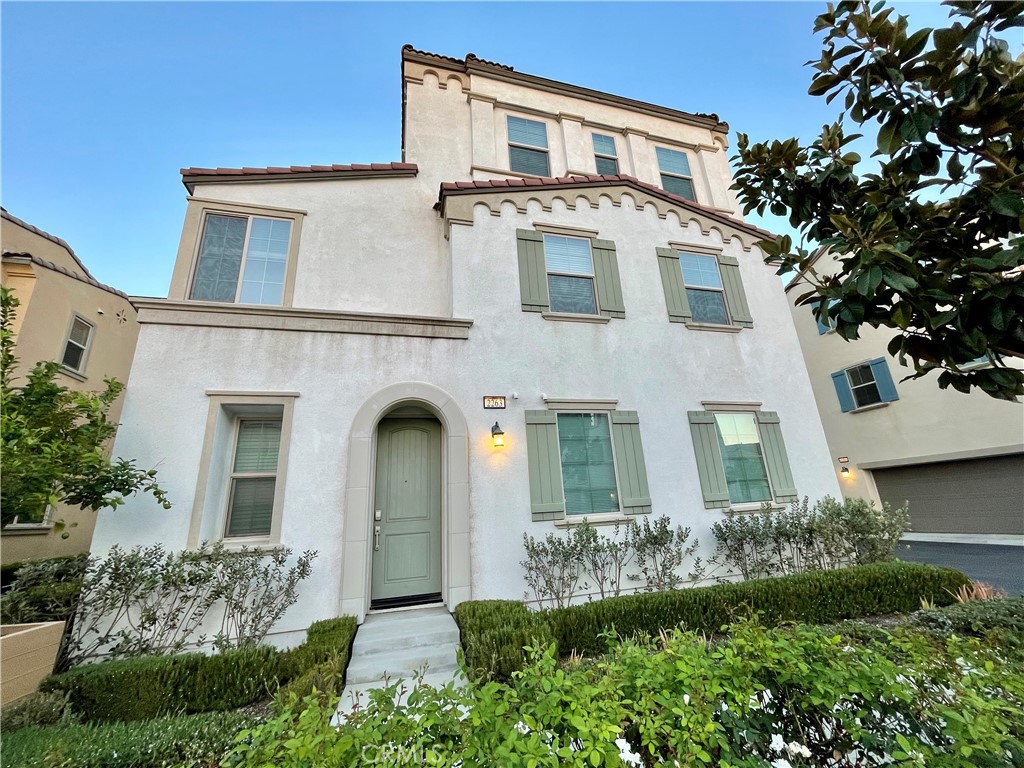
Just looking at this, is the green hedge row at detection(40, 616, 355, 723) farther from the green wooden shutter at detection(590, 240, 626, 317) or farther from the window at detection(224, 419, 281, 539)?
the green wooden shutter at detection(590, 240, 626, 317)

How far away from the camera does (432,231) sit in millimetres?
7367

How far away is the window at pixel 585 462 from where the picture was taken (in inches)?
231

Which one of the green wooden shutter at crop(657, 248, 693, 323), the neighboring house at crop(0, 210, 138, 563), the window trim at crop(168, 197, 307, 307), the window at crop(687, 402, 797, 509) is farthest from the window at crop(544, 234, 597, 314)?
the neighboring house at crop(0, 210, 138, 563)

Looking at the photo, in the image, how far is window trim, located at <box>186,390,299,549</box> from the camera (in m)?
4.87

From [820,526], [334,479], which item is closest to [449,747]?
[334,479]

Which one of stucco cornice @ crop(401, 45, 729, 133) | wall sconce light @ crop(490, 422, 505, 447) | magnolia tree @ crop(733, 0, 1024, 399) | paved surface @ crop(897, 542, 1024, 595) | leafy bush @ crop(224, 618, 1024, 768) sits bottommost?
paved surface @ crop(897, 542, 1024, 595)

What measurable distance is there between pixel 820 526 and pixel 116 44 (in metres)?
13.8

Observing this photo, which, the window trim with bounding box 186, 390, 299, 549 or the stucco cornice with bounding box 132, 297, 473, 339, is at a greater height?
the stucco cornice with bounding box 132, 297, 473, 339

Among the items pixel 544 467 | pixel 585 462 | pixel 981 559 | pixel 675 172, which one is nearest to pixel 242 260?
pixel 544 467

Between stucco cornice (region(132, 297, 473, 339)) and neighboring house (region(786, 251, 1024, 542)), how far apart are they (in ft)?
35.2

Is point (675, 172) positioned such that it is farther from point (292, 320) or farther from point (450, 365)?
point (292, 320)

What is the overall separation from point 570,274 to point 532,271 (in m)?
0.77

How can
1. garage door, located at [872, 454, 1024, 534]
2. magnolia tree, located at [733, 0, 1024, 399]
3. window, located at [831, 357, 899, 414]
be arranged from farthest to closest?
window, located at [831, 357, 899, 414], garage door, located at [872, 454, 1024, 534], magnolia tree, located at [733, 0, 1024, 399]

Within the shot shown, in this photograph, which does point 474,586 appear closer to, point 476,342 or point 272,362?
point 476,342
